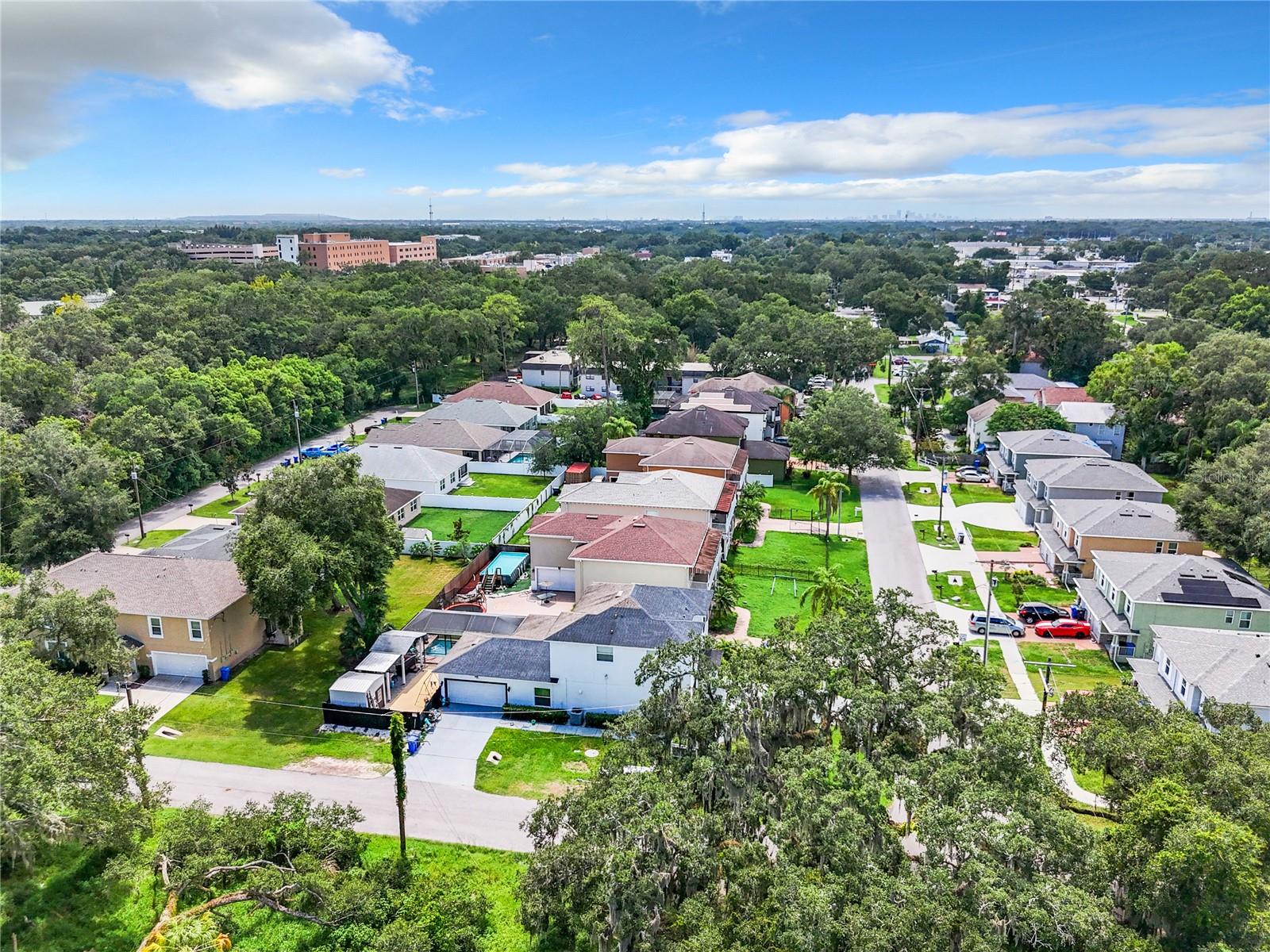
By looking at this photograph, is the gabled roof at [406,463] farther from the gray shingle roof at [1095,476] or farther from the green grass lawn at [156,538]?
the gray shingle roof at [1095,476]

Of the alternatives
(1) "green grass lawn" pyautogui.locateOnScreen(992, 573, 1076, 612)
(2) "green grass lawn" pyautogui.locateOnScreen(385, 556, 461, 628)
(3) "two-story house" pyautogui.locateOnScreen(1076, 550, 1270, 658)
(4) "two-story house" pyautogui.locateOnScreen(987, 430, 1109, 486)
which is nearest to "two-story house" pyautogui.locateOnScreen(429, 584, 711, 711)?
(2) "green grass lawn" pyautogui.locateOnScreen(385, 556, 461, 628)

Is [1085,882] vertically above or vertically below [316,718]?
above

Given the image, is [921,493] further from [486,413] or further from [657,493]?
[486,413]

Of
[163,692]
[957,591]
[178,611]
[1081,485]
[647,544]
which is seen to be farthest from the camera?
[1081,485]

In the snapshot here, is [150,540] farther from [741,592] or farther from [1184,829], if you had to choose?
[1184,829]

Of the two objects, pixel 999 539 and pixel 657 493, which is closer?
pixel 657 493

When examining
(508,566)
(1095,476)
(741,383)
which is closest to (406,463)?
(508,566)

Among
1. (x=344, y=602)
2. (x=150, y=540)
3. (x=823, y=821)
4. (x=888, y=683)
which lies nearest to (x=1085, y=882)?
(x=823, y=821)

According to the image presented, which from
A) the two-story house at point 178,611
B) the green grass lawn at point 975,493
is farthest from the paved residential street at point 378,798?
the green grass lawn at point 975,493
